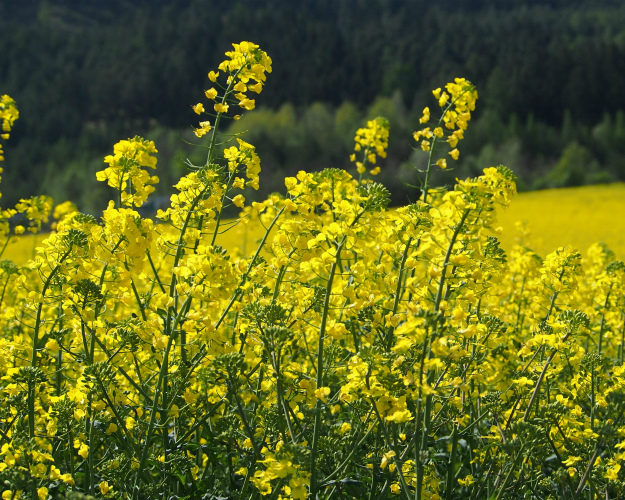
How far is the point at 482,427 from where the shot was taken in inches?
169

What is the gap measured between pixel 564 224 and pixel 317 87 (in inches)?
2313

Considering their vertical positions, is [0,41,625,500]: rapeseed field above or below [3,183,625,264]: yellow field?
below

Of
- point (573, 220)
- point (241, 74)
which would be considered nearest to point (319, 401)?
point (241, 74)

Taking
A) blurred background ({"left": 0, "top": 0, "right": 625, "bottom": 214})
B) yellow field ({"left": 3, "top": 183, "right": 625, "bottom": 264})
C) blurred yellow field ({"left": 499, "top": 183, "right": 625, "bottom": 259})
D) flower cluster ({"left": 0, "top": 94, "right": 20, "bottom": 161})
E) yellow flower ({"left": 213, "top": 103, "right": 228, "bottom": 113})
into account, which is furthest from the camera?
blurred background ({"left": 0, "top": 0, "right": 625, "bottom": 214})

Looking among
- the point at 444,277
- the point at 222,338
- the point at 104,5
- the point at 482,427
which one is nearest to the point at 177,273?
the point at 222,338

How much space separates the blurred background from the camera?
166ft

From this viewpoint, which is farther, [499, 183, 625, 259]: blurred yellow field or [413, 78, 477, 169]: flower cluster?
[499, 183, 625, 259]: blurred yellow field

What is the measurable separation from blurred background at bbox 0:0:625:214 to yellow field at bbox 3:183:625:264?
14.7m

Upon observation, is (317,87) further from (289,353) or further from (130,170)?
(289,353)

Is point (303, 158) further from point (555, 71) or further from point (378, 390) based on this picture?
point (378, 390)

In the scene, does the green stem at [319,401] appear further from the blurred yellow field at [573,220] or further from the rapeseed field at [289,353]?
the blurred yellow field at [573,220]

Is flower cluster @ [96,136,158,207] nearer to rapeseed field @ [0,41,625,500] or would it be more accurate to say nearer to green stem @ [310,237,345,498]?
rapeseed field @ [0,41,625,500]

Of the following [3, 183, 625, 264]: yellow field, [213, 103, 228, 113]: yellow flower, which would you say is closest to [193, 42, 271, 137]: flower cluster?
[213, 103, 228, 113]: yellow flower

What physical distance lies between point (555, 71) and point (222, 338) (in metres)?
68.9
